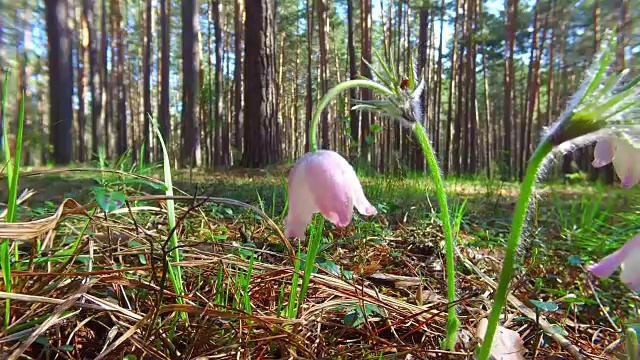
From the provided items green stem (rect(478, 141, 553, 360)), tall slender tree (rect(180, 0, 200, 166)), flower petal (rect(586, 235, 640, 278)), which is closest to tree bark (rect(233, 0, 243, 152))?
tall slender tree (rect(180, 0, 200, 166))

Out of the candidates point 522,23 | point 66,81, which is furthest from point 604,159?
point 522,23

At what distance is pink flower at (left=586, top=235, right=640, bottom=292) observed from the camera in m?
0.67

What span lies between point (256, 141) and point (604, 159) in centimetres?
599

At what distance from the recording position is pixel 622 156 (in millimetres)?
871

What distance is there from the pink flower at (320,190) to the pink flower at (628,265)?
396 mm

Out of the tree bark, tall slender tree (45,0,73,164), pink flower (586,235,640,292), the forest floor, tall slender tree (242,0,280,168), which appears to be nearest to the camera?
pink flower (586,235,640,292)

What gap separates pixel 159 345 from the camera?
97 cm

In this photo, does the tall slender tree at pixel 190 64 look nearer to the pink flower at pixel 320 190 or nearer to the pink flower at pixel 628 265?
the pink flower at pixel 320 190

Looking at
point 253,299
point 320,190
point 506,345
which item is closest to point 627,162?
point 506,345

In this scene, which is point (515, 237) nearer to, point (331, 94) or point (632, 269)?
point (632, 269)

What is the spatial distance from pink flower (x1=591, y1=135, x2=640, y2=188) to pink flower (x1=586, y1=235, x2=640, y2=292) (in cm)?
21

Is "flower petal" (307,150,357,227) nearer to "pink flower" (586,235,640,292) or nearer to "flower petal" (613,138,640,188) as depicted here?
"pink flower" (586,235,640,292)

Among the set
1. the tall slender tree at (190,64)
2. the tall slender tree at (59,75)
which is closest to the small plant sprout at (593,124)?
the tall slender tree at (190,64)

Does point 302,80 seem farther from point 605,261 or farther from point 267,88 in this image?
point 605,261
